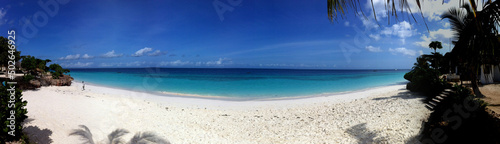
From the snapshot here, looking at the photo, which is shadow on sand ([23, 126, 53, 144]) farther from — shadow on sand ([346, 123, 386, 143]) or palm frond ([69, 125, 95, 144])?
shadow on sand ([346, 123, 386, 143])

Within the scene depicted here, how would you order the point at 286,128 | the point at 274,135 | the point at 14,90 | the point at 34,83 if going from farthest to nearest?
the point at 34,83 < the point at 286,128 < the point at 274,135 < the point at 14,90

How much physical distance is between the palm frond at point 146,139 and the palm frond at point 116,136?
360 millimetres

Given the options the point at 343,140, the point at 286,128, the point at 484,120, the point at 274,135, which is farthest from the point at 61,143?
the point at 484,120

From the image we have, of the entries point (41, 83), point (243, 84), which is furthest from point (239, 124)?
point (243, 84)

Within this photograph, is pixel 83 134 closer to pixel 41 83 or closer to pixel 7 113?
pixel 7 113

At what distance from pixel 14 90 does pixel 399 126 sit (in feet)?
32.0

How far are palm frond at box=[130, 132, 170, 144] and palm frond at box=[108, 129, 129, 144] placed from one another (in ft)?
1.18

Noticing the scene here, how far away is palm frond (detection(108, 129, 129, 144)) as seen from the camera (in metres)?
5.87

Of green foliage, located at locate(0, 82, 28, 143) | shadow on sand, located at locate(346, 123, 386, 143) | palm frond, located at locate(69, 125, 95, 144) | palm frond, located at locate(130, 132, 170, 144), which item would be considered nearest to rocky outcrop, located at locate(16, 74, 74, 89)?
palm frond, located at locate(69, 125, 95, 144)

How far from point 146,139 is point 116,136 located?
0.85m

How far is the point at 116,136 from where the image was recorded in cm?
622

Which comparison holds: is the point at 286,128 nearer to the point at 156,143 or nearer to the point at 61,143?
the point at 156,143

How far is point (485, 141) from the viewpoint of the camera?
167 inches

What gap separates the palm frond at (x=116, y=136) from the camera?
5.87 m
